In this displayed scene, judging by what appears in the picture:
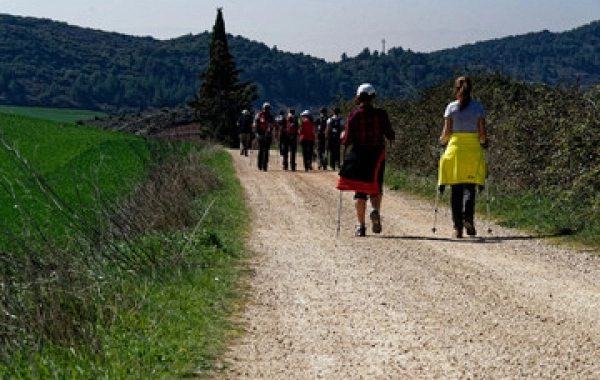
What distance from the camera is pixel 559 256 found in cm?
1109

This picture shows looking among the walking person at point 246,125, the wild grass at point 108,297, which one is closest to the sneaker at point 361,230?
the wild grass at point 108,297

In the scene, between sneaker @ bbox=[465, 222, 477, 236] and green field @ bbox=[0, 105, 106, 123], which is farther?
green field @ bbox=[0, 105, 106, 123]

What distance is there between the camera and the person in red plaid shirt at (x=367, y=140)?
13.0 meters

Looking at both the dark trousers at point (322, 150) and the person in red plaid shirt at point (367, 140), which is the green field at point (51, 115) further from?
the person in red plaid shirt at point (367, 140)

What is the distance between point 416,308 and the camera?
7.91 m

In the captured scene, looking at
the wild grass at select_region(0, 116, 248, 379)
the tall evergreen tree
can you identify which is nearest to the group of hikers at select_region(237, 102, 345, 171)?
the wild grass at select_region(0, 116, 248, 379)

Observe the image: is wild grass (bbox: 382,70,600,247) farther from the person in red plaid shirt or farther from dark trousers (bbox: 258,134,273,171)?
dark trousers (bbox: 258,134,273,171)

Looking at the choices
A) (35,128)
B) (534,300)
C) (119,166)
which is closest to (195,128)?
(35,128)

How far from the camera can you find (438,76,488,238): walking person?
12.8 metres

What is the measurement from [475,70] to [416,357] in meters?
17.2

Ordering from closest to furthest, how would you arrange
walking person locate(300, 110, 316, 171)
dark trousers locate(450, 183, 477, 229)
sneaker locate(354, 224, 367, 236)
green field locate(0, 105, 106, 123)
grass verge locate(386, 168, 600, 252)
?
grass verge locate(386, 168, 600, 252)
dark trousers locate(450, 183, 477, 229)
sneaker locate(354, 224, 367, 236)
walking person locate(300, 110, 316, 171)
green field locate(0, 105, 106, 123)

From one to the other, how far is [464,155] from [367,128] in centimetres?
136

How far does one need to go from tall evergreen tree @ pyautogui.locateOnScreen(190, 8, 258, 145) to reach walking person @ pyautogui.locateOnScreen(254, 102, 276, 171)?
43.5m

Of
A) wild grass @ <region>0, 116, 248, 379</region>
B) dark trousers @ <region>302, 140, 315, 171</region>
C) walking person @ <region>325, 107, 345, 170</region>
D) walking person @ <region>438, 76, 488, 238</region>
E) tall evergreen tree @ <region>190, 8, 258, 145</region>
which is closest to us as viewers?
wild grass @ <region>0, 116, 248, 379</region>
